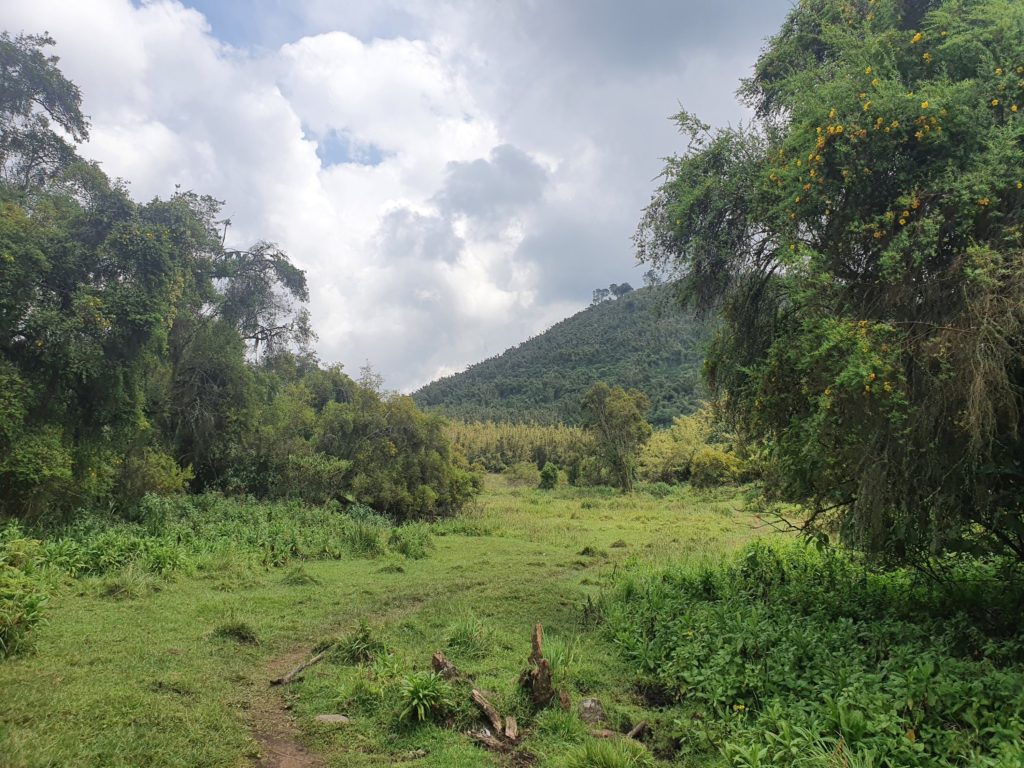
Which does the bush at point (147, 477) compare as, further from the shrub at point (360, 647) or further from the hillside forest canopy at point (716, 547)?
the shrub at point (360, 647)

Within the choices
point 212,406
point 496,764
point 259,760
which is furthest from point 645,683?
point 212,406

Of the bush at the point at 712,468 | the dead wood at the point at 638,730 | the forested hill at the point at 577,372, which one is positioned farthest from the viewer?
the forested hill at the point at 577,372

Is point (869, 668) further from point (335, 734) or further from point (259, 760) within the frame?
point (259, 760)

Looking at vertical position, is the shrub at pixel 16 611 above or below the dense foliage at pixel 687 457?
above

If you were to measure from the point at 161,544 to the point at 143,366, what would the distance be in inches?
234

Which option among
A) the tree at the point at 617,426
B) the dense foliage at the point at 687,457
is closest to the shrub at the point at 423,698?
the tree at the point at 617,426

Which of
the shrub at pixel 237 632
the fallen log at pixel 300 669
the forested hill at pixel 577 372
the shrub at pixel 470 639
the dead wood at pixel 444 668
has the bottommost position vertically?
the shrub at pixel 470 639

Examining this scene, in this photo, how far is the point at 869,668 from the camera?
19.5 feet

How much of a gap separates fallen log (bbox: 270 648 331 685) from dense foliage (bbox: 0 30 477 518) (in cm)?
1013

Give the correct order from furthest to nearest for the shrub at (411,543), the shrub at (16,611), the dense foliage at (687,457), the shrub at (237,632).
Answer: the dense foliage at (687,457) → the shrub at (411,543) → the shrub at (237,632) → the shrub at (16,611)

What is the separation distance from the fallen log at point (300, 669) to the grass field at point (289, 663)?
0.52ft

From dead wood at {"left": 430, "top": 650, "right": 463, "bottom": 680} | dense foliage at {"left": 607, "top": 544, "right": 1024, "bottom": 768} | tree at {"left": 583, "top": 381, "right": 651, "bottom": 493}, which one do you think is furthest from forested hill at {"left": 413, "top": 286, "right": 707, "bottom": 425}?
dead wood at {"left": 430, "top": 650, "right": 463, "bottom": 680}

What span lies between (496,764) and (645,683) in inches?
103

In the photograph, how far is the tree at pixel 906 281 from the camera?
5605 mm
